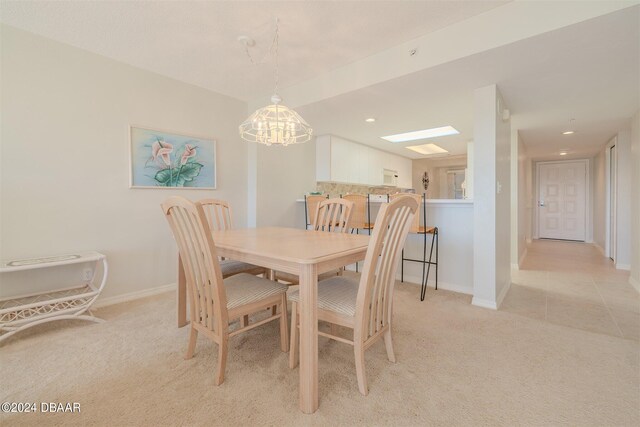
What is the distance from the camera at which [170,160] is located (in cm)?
305

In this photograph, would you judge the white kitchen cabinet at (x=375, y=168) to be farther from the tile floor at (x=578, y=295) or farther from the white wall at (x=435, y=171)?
the tile floor at (x=578, y=295)

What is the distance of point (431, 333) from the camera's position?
2090mm

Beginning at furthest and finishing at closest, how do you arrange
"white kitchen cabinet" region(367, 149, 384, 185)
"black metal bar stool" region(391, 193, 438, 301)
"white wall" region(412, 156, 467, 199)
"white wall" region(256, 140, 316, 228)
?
"white wall" region(412, 156, 467, 199)
"white kitchen cabinet" region(367, 149, 384, 185)
"white wall" region(256, 140, 316, 228)
"black metal bar stool" region(391, 193, 438, 301)

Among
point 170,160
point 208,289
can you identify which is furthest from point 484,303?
point 170,160

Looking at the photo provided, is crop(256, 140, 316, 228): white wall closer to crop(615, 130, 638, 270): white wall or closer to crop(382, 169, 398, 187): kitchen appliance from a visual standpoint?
crop(382, 169, 398, 187): kitchen appliance

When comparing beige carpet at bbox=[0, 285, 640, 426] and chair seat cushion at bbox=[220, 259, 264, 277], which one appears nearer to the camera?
beige carpet at bbox=[0, 285, 640, 426]

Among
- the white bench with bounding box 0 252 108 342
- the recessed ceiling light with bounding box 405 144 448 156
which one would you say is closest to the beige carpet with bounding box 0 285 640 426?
the white bench with bounding box 0 252 108 342

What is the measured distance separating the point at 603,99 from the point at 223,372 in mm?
4214

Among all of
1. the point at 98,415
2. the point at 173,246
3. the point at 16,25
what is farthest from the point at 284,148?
the point at 98,415

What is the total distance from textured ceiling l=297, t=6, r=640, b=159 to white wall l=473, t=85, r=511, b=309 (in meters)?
0.24

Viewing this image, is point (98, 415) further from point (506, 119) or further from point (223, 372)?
point (506, 119)

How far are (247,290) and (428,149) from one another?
5.48 m

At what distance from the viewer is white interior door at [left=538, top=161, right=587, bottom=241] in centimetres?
681

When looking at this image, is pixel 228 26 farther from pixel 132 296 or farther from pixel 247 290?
pixel 132 296
